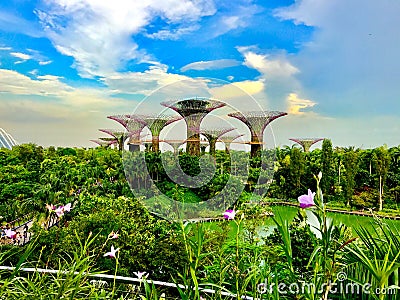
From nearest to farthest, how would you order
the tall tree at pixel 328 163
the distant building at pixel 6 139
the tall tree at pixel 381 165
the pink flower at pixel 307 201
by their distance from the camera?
1. the pink flower at pixel 307 201
2. the tall tree at pixel 381 165
3. the tall tree at pixel 328 163
4. the distant building at pixel 6 139

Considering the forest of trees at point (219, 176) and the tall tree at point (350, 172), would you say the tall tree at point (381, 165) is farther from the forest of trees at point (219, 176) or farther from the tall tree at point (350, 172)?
the tall tree at point (350, 172)

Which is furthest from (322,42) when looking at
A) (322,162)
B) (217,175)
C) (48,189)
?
(48,189)

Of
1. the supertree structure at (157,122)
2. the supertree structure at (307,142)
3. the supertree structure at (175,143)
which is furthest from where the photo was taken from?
the supertree structure at (307,142)

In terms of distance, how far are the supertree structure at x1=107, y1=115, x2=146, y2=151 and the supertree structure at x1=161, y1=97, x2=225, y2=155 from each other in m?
1.47

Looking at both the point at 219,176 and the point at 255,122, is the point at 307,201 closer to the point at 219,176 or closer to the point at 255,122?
the point at 219,176

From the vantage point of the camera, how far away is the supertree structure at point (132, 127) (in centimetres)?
1138

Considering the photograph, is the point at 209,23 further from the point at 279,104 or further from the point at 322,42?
the point at 322,42

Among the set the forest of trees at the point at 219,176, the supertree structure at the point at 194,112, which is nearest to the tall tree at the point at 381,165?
the forest of trees at the point at 219,176

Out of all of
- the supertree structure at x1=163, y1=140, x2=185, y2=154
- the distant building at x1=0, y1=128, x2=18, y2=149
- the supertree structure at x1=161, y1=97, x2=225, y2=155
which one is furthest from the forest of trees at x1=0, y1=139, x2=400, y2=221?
the distant building at x1=0, y1=128, x2=18, y2=149

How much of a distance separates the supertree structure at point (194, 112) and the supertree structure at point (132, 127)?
4.84 feet

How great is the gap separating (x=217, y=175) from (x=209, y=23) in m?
7.42

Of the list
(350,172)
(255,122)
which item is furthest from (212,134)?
(350,172)

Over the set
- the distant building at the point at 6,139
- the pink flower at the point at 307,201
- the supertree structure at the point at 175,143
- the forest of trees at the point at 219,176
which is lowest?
the forest of trees at the point at 219,176

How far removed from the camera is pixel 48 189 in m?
7.88
